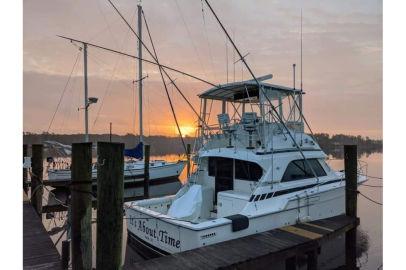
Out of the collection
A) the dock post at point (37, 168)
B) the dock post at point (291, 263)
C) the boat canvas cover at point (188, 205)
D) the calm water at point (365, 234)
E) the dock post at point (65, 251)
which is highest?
the dock post at point (37, 168)

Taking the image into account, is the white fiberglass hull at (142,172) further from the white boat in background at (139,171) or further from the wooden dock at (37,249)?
the wooden dock at (37,249)

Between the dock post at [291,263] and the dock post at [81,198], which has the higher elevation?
the dock post at [81,198]

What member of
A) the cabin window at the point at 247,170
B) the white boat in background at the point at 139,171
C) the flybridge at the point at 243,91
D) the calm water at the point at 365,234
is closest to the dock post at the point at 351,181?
the calm water at the point at 365,234

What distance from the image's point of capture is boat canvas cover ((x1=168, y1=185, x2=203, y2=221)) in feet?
25.5

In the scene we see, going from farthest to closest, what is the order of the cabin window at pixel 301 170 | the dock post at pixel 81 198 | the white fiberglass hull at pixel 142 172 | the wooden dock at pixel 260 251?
the white fiberglass hull at pixel 142 172, the cabin window at pixel 301 170, the wooden dock at pixel 260 251, the dock post at pixel 81 198

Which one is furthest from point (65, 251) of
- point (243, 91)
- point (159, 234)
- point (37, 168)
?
point (243, 91)

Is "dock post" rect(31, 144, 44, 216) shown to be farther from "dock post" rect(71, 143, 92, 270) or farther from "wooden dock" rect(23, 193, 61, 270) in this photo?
"dock post" rect(71, 143, 92, 270)

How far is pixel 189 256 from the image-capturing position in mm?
5512

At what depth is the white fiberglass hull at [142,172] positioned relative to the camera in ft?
64.8

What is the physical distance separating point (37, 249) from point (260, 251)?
3.80 metres

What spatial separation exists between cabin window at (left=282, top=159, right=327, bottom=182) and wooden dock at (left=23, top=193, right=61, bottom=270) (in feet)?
16.8

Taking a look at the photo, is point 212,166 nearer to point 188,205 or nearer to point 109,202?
point 188,205

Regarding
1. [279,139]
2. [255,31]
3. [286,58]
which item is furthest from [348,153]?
[255,31]
